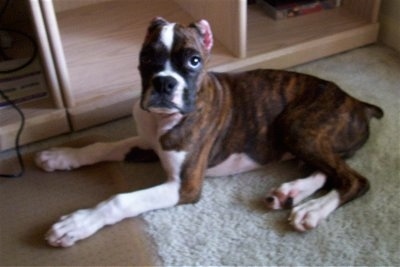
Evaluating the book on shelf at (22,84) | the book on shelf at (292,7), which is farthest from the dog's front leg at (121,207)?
the book on shelf at (292,7)

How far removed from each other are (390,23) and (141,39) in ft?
3.22

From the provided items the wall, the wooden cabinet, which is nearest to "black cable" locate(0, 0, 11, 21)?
the wooden cabinet

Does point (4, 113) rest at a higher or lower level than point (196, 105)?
lower

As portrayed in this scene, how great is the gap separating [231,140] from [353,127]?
347mm

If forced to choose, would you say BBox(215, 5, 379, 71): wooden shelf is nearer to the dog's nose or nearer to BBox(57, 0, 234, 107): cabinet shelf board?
BBox(57, 0, 234, 107): cabinet shelf board

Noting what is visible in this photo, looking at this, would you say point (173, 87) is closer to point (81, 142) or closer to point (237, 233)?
point (237, 233)

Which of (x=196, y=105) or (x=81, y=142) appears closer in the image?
(x=196, y=105)

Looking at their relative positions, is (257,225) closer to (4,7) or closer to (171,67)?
(171,67)

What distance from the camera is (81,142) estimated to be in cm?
169

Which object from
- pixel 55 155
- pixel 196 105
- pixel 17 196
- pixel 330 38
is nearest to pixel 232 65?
pixel 330 38

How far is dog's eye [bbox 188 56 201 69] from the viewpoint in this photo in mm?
1269

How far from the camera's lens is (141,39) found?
2029 millimetres

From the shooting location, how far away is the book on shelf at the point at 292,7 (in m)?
2.17

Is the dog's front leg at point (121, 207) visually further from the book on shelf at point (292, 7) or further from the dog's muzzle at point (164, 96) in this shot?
the book on shelf at point (292, 7)
